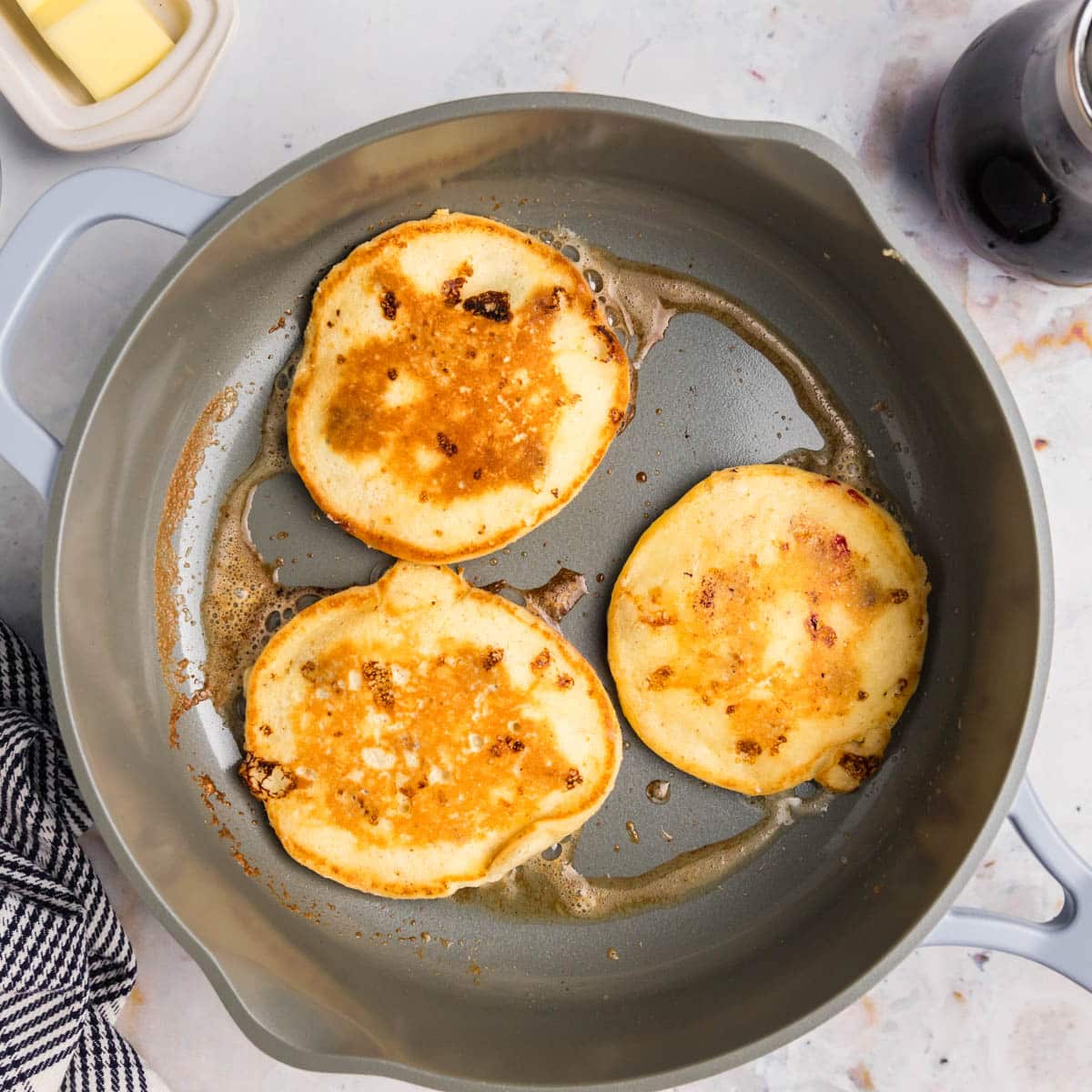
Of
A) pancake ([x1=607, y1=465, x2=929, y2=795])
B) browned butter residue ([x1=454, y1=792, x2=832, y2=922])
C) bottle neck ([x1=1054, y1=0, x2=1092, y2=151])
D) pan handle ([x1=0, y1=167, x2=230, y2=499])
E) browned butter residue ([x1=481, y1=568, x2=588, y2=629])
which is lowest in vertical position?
browned butter residue ([x1=454, y1=792, x2=832, y2=922])

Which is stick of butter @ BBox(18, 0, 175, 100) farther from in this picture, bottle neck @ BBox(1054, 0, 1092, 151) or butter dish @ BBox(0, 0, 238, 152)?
bottle neck @ BBox(1054, 0, 1092, 151)

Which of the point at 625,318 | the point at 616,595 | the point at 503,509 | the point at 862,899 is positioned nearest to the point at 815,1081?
the point at 862,899

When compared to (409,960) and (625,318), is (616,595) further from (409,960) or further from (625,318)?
(409,960)

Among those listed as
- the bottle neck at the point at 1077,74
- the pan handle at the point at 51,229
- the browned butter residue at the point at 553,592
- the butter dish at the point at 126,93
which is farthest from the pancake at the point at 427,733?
the bottle neck at the point at 1077,74

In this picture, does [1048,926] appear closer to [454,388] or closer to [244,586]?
[454,388]

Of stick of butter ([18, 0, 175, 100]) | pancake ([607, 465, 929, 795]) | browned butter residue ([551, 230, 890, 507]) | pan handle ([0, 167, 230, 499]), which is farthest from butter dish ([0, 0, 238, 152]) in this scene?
pancake ([607, 465, 929, 795])

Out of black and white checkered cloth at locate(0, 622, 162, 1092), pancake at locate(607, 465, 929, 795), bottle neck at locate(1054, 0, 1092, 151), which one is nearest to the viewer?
bottle neck at locate(1054, 0, 1092, 151)

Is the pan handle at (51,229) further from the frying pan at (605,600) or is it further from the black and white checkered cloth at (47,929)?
the black and white checkered cloth at (47,929)
